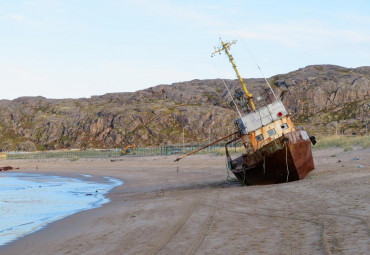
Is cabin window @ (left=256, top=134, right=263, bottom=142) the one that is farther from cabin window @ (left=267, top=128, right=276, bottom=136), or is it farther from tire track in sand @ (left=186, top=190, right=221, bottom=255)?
tire track in sand @ (left=186, top=190, right=221, bottom=255)

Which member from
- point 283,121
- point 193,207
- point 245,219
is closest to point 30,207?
point 193,207

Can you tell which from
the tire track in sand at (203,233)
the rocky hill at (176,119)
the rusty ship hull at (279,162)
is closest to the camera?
the tire track in sand at (203,233)

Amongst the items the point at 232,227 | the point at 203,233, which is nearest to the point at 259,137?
the point at 232,227

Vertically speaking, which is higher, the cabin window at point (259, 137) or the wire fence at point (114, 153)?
the cabin window at point (259, 137)

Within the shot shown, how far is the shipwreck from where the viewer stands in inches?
735

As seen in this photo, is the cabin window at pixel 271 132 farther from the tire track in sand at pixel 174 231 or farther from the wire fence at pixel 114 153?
the wire fence at pixel 114 153

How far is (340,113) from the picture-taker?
129m

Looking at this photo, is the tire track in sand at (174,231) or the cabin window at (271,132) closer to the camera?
the tire track in sand at (174,231)

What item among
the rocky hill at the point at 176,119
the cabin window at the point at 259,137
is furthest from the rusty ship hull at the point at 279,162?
the rocky hill at the point at 176,119

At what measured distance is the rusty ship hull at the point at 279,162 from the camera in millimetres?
18562

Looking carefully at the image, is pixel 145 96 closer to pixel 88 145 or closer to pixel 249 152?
pixel 88 145

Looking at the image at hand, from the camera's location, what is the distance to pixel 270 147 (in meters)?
18.8

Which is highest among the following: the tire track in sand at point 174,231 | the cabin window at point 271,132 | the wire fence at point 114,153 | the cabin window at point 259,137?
the cabin window at point 271,132

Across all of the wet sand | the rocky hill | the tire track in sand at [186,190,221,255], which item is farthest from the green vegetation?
the rocky hill
